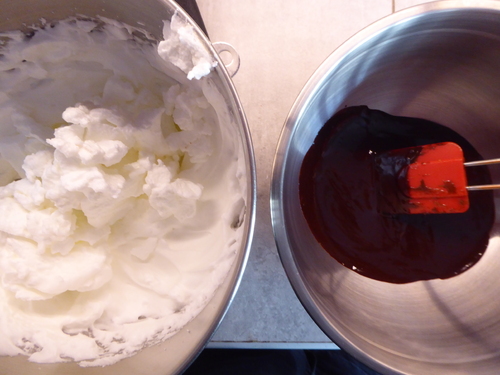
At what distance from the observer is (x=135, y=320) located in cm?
61

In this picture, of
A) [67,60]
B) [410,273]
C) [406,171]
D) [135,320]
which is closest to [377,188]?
[406,171]

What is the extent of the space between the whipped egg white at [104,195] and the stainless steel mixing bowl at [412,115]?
161 mm

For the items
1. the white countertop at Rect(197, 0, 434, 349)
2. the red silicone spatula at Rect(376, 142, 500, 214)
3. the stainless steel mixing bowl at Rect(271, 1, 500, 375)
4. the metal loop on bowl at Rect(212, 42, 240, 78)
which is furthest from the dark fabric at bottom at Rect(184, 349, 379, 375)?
the metal loop on bowl at Rect(212, 42, 240, 78)

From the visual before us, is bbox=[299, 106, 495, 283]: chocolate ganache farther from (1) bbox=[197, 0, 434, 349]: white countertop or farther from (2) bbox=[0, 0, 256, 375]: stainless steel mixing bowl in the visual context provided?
(2) bbox=[0, 0, 256, 375]: stainless steel mixing bowl

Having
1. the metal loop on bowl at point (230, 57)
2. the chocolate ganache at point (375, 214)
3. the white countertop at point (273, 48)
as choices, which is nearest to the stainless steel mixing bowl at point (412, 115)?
the chocolate ganache at point (375, 214)

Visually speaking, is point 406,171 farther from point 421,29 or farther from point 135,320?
point 135,320

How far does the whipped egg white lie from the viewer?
1.89ft

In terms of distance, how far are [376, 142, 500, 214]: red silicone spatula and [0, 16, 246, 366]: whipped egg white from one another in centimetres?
36

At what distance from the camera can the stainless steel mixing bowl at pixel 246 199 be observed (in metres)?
0.44

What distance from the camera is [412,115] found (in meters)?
0.74

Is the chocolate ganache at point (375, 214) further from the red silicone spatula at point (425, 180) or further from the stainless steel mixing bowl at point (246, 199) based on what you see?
the stainless steel mixing bowl at point (246, 199)

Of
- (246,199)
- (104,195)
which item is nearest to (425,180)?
(246,199)

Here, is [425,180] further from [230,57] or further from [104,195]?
[104,195]

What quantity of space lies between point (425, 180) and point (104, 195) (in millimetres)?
637
